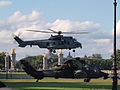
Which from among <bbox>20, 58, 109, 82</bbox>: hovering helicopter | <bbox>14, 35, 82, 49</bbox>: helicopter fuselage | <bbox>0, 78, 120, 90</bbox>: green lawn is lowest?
<bbox>0, 78, 120, 90</bbox>: green lawn

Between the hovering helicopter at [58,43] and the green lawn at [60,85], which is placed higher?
the hovering helicopter at [58,43]

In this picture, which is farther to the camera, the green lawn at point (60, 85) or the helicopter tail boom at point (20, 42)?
the helicopter tail boom at point (20, 42)

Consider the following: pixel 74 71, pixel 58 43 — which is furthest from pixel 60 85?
pixel 58 43

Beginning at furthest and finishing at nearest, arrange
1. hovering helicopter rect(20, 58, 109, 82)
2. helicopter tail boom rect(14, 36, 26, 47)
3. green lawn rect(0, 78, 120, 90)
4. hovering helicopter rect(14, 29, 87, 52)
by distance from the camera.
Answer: helicopter tail boom rect(14, 36, 26, 47) < hovering helicopter rect(14, 29, 87, 52) < hovering helicopter rect(20, 58, 109, 82) < green lawn rect(0, 78, 120, 90)

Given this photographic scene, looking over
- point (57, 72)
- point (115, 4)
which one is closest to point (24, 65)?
point (57, 72)

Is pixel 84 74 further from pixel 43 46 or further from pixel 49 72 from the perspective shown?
pixel 43 46

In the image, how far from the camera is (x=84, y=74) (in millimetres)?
55406

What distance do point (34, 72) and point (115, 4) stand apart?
3670 centimetres

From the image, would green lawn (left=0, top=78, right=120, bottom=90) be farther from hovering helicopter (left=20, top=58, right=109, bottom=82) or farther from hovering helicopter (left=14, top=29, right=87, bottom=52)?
hovering helicopter (left=14, top=29, right=87, bottom=52)

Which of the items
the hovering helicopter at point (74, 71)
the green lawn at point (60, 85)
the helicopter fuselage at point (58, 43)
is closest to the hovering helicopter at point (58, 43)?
the helicopter fuselage at point (58, 43)

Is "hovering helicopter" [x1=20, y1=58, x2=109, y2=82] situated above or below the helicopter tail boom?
below

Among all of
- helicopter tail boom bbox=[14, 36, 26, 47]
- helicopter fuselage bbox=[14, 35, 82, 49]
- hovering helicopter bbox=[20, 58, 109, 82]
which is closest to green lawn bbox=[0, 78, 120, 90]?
hovering helicopter bbox=[20, 58, 109, 82]

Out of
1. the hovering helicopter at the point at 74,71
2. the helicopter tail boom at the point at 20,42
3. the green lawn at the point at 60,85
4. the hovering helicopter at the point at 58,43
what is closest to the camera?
the green lawn at the point at 60,85

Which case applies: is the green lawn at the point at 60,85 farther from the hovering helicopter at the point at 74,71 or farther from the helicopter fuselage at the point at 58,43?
the helicopter fuselage at the point at 58,43
